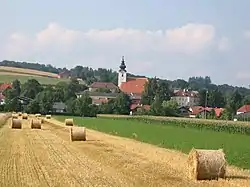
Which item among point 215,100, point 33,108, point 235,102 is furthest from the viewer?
point 215,100

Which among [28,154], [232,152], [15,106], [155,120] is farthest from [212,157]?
[15,106]

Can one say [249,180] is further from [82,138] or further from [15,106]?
[15,106]

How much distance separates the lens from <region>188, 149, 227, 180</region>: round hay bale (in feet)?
54.6

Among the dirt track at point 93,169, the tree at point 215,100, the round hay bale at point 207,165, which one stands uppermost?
the tree at point 215,100

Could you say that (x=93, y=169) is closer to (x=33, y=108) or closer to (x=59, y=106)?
(x=33, y=108)

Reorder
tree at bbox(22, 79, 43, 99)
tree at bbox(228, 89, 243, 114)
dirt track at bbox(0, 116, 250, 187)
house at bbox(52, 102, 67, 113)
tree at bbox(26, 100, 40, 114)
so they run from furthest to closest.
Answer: tree at bbox(22, 79, 43, 99), house at bbox(52, 102, 67, 113), tree at bbox(228, 89, 243, 114), tree at bbox(26, 100, 40, 114), dirt track at bbox(0, 116, 250, 187)

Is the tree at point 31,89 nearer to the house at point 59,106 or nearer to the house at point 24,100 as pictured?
the house at point 24,100

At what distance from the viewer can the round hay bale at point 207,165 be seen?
16.6 m

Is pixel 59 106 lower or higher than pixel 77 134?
higher

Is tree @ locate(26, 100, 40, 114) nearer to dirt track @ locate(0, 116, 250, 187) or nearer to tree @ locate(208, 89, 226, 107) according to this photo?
tree @ locate(208, 89, 226, 107)

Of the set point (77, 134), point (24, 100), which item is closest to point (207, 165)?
point (77, 134)

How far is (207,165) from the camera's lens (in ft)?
54.7

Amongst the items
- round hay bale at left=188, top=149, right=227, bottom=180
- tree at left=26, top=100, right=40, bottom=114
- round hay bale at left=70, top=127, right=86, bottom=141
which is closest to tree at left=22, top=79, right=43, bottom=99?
tree at left=26, top=100, right=40, bottom=114

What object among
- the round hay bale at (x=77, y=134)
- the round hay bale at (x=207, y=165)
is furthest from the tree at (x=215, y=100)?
the round hay bale at (x=207, y=165)
